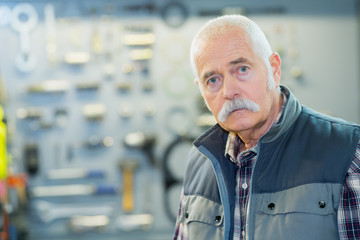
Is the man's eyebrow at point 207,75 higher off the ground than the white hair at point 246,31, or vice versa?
the white hair at point 246,31

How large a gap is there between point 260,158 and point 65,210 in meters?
3.05

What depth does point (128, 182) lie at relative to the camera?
4.09m

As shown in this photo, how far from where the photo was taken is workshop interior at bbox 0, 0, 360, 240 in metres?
4.08

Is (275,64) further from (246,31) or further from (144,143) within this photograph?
(144,143)

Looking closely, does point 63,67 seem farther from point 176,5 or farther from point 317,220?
point 317,220

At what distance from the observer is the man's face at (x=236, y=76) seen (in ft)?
4.82

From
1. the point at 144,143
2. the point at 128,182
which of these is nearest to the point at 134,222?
the point at 128,182

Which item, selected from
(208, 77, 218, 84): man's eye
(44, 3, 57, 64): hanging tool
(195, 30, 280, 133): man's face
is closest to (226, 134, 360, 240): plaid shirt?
(195, 30, 280, 133): man's face

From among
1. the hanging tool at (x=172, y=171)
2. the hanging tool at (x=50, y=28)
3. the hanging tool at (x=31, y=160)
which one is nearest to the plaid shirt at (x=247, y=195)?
the hanging tool at (x=172, y=171)

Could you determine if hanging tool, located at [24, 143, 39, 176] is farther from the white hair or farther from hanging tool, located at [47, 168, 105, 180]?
the white hair

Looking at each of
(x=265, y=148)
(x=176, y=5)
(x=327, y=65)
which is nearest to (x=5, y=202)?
(x=176, y=5)

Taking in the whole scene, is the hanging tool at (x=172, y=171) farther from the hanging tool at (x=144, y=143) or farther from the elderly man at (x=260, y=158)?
the elderly man at (x=260, y=158)

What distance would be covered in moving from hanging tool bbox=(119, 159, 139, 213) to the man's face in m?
2.66

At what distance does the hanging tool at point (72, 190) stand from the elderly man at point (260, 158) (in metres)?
2.45
